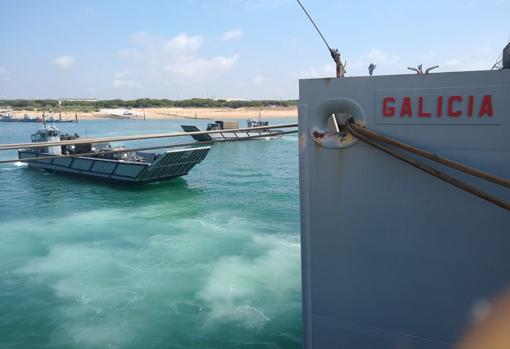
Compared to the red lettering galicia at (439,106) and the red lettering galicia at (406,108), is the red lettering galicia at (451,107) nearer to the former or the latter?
the red lettering galicia at (439,106)

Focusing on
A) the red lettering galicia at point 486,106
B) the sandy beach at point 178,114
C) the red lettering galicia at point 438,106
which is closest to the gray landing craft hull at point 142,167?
the red lettering galicia at point 438,106

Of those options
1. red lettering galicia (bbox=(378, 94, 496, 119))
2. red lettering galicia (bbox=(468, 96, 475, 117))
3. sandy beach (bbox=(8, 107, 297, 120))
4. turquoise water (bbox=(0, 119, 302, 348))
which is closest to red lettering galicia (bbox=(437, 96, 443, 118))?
red lettering galicia (bbox=(378, 94, 496, 119))

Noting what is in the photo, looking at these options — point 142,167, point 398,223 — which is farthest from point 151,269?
point 142,167

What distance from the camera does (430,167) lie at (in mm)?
3104

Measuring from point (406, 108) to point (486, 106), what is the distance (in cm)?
54

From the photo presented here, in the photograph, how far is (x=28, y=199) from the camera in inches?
854

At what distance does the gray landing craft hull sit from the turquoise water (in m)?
1.58

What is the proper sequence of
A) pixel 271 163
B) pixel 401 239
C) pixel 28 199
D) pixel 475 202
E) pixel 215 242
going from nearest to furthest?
pixel 475 202 → pixel 401 239 → pixel 215 242 → pixel 28 199 → pixel 271 163

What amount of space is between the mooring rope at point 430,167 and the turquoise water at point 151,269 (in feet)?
17.7

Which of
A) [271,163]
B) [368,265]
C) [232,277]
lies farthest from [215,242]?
[271,163]

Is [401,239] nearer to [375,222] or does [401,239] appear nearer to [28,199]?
[375,222]

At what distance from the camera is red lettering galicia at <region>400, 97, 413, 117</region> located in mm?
3166

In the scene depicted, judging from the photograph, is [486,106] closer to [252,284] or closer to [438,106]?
[438,106]

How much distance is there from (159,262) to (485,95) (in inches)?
406
